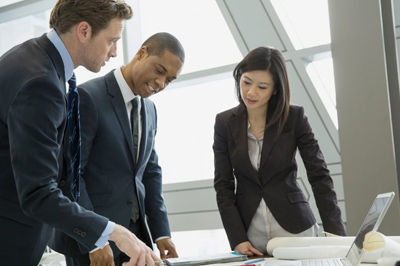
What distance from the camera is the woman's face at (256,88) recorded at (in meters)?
2.30

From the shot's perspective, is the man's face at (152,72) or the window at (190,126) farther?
the window at (190,126)

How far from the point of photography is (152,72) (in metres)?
2.21

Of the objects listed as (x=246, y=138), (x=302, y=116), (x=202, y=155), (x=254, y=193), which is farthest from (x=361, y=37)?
(x=202, y=155)

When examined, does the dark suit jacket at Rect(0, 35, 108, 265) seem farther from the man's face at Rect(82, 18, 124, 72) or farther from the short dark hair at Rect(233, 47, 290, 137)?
the short dark hair at Rect(233, 47, 290, 137)

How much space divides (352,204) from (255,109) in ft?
2.11

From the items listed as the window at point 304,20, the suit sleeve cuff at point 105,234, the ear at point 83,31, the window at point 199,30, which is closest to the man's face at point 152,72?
the ear at point 83,31

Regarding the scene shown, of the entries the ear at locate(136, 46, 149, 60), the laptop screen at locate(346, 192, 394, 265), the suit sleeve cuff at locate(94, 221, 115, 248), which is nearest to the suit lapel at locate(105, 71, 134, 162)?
the ear at locate(136, 46, 149, 60)

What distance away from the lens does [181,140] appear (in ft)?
14.4

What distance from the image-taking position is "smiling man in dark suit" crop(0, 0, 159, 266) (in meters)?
1.36

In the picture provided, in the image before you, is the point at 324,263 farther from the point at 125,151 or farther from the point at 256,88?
the point at 256,88

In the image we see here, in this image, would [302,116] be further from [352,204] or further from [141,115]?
[141,115]

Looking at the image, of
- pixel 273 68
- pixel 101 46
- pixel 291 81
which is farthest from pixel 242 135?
pixel 291 81

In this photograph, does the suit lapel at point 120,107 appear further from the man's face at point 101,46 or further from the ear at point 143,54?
the man's face at point 101,46

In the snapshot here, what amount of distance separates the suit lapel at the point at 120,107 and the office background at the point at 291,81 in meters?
1.02
